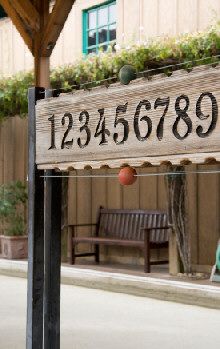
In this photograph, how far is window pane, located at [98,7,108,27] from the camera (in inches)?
457

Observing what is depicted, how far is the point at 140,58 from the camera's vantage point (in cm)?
900

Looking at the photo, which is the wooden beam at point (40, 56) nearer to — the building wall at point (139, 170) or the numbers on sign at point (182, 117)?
the numbers on sign at point (182, 117)

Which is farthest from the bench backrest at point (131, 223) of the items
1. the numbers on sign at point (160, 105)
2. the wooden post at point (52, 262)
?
the numbers on sign at point (160, 105)

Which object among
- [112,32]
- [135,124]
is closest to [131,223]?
[112,32]

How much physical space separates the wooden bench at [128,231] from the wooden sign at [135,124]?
5.56 metres

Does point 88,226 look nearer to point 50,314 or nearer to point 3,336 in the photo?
point 3,336

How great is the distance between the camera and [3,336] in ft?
20.2

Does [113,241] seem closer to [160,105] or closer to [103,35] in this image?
[103,35]

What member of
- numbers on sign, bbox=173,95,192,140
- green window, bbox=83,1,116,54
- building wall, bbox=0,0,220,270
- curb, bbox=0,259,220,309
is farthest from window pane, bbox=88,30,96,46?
numbers on sign, bbox=173,95,192,140

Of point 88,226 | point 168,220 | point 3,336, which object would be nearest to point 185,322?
point 3,336

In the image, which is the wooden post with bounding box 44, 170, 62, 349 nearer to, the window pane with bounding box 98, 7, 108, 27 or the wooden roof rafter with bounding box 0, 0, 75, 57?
the wooden roof rafter with bounding box 0, 0, 75, 57

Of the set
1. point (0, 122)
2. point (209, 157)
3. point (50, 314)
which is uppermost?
point (0, 122)

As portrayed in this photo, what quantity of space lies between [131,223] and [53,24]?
5550 mm

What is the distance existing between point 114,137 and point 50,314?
103cm
